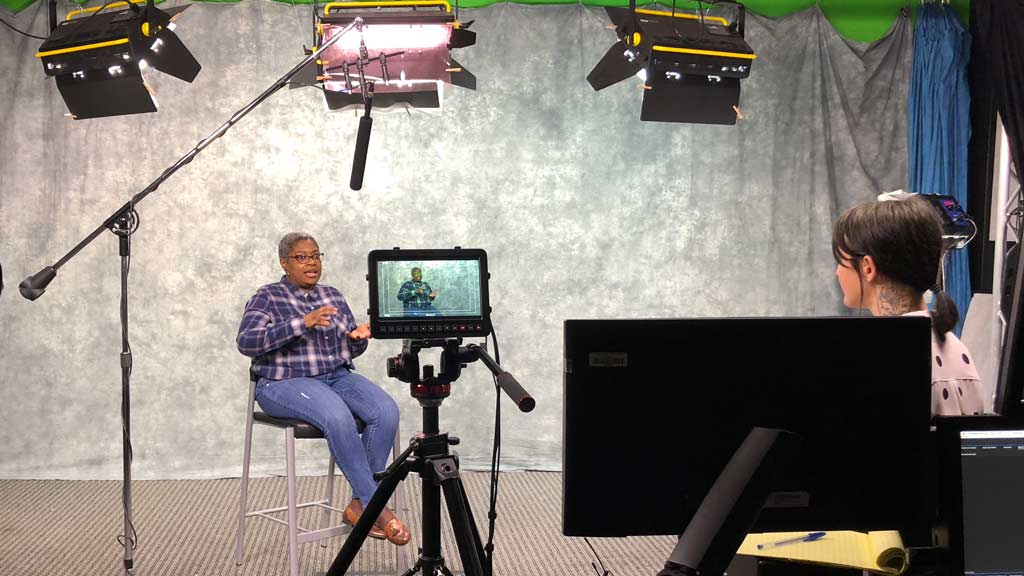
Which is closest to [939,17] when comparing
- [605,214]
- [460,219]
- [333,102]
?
[605,214]

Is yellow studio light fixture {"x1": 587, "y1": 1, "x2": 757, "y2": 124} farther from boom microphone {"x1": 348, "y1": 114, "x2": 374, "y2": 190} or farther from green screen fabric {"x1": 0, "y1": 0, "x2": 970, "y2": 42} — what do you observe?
boom microphone {"x1": 348, "y1": 114, "x2": 374, "y2": 190}

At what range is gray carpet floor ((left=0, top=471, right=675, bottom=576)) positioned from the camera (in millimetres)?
3480

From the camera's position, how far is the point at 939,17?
15.9 feet

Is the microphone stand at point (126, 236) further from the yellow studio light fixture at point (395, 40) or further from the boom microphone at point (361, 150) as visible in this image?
the boom microphone at point (361, 150)

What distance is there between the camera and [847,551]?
4.42ft

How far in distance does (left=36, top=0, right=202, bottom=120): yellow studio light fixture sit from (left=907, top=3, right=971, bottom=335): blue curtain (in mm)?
3665

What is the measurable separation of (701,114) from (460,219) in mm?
1378

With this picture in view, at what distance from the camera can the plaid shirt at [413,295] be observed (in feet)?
7.40

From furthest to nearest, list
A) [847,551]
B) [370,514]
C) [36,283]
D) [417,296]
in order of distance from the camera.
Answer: [36,283] → [417,296] → [370,514] → [847,551]

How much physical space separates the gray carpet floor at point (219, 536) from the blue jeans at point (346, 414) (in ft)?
0.95

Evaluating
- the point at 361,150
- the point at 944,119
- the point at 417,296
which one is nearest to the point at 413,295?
the point at 417,296

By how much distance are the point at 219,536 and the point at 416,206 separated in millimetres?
1954

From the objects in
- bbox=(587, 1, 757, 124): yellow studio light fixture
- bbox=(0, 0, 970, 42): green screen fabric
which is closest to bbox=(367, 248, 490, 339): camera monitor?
bbox=(587, 1, 757, 124): yellow studio light fixture

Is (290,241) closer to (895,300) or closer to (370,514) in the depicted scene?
(370,514)
